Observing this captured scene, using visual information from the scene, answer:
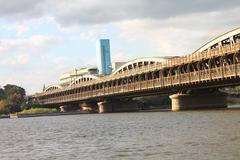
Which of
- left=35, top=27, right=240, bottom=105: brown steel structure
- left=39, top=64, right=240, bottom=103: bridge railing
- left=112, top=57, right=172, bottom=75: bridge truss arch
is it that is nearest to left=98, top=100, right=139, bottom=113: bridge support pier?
left=35, top=27, right=240, bottom=105: brown steel structure

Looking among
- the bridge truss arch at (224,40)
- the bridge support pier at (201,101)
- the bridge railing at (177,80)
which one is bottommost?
the bridge support pier at (201,101)

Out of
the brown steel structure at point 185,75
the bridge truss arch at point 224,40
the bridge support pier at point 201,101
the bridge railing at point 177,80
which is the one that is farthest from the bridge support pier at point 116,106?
the bridge truss arch at point 224,40

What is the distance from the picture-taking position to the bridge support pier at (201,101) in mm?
117250

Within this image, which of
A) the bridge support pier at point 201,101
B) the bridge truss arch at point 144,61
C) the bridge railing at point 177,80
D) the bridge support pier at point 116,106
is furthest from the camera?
the bridge support pier at point 116,106

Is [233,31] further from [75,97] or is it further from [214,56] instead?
[75,97]

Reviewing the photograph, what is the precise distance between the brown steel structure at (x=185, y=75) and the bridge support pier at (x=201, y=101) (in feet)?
7.45

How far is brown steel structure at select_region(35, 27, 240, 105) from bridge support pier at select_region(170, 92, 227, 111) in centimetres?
227

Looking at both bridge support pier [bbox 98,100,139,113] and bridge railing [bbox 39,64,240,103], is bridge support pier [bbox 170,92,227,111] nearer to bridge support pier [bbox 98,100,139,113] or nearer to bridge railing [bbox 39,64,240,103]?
bridge railing [bbox 39,64,240,103]

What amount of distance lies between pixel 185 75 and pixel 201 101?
26.7 ft

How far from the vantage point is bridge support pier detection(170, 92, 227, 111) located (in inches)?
4616

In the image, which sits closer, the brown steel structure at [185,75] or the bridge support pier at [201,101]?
the brown steel structure at [185,75]

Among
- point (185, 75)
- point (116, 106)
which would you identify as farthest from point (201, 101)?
point (116, 106)

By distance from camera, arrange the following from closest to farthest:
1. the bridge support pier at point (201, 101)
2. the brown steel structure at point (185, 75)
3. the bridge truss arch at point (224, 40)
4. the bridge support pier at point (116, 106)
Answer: the brown steel structure at point (185, 75) < the bridge truss arch at point (224, 40) < the bridge support pier at point (201, 101) < the bridge support pier at point (116, 106)

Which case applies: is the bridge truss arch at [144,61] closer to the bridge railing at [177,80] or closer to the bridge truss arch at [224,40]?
the bridge railing at [177,80]
